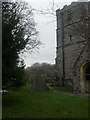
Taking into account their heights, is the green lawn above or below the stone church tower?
below

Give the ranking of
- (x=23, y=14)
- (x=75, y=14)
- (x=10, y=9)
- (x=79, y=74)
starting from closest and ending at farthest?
(x=10, y=9)
(x=23, y=14)
(x=79, y=74)
(x=75, y=14)

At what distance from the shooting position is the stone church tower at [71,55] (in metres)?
37.9

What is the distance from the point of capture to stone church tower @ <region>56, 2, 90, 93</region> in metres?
37.9

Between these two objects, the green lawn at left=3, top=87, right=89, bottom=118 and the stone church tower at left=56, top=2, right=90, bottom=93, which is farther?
the stone church tower at left=56, top=2, right=90, bottom=93

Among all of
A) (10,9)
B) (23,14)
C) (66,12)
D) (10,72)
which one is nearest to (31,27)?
(23,14)

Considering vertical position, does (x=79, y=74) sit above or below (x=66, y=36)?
below

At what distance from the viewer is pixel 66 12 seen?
4559 cm

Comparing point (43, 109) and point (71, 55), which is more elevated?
point (71, 55)

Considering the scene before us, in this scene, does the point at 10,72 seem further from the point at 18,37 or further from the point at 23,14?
the point at 23,14

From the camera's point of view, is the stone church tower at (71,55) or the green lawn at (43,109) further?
the stone church tower at (71,55)

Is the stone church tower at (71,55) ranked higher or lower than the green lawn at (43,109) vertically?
higher

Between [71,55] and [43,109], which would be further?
[71,55]

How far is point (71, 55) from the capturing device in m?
45.4

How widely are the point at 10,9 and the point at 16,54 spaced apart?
3.42 meters
